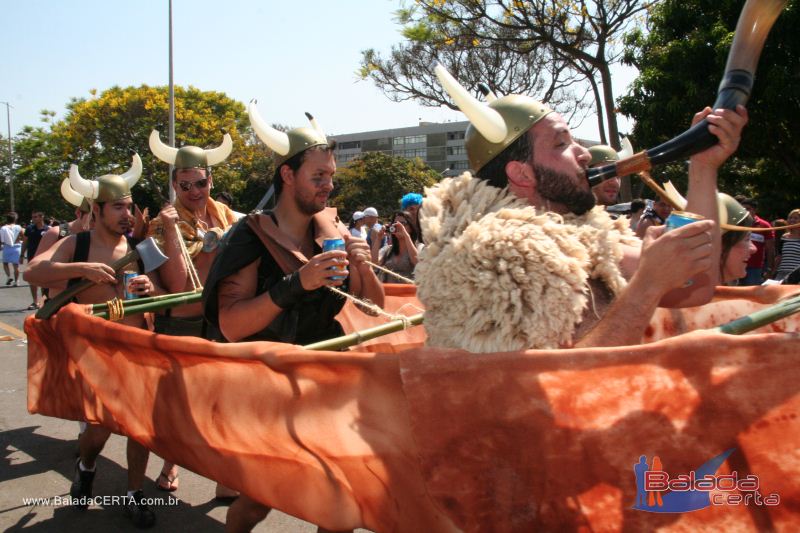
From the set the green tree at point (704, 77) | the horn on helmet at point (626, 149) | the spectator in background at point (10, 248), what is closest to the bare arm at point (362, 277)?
the horn on helmet at point (626, 149)

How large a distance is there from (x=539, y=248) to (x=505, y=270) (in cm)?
12

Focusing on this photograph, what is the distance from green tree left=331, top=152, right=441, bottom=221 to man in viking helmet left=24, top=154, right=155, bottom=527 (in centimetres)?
3661

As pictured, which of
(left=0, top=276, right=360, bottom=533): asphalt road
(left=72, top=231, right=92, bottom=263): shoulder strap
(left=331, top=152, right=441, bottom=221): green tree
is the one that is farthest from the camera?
(left=331, top=152, right=441, bottom=221): green tree

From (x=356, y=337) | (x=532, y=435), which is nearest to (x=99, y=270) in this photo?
(x=356, y=337)

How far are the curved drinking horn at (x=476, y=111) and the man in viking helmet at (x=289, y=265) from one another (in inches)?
41.3

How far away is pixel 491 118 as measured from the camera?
237cm

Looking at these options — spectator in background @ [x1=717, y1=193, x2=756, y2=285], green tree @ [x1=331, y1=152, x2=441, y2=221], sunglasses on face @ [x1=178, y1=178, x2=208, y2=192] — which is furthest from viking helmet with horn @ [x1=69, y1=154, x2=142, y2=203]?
green tree @ [x1=331, y1=152, x2=441, y2=221]

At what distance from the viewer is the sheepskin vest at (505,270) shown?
2.07 metres

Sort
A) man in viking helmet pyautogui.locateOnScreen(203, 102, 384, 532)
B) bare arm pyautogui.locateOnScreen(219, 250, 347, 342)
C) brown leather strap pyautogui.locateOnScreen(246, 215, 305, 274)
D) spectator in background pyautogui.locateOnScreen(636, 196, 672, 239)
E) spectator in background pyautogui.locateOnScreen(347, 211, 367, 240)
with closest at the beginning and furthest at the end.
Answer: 1. bare arm pyautogui.locateOnScreen(219, 250, 347, 342)
2. man in viking helmet pyautogui.locateOnScreen(203, 102, 384, 532)
3. brown leather strap pyautogui.locateOnScreen(246, 215, 305, 274)
4. spectator in background pyautogui.locateOnScreen(636, 196, 672, 239)
5. spectator in background pyautogui.locateOnScreen(347, 211, 367, 240)

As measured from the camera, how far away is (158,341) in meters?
2.73

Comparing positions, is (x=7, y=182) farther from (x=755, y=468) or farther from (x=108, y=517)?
(x=755, y=468)

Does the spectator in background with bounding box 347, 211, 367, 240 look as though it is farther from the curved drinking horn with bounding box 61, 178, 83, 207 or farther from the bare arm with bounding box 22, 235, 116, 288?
the bare arm with bounding box 22, 235, 116, 288

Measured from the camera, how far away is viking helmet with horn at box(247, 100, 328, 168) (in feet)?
12.0

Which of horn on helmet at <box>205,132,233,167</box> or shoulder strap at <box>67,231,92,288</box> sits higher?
horn on helmet at <box>205,132,233,167</box>
